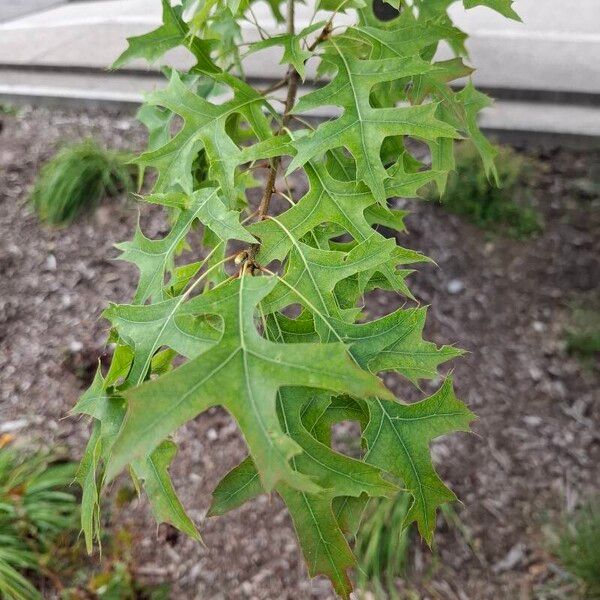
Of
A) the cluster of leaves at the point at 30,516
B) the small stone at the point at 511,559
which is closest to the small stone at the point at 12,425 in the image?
the cluster of leaves at the point at 30,516

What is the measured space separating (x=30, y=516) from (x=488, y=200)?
6.38ft

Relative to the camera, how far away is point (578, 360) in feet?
7.07

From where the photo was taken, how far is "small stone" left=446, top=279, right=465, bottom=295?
93.3 inches

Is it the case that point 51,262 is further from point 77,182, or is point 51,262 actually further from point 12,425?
point 12,425

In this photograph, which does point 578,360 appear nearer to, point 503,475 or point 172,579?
point 503,475

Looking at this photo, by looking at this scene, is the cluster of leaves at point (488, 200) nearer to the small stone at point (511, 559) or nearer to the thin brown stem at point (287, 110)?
the small stone at point (511, 559)

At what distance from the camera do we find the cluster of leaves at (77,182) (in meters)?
2.57

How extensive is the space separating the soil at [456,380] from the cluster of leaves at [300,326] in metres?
0.78

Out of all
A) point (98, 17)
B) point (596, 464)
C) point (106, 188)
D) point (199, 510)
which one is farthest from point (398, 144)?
point (98, 17)

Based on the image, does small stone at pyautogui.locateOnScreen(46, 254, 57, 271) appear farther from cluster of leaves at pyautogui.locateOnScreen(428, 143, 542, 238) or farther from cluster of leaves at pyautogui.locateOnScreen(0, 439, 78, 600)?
cluster of leaves at pyautogui.locateOnScreen(428, 143, 542, 238)

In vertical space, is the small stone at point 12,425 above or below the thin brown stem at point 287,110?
below

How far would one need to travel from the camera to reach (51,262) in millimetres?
2506

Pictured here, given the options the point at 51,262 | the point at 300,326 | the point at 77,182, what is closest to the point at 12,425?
the point at 51,262

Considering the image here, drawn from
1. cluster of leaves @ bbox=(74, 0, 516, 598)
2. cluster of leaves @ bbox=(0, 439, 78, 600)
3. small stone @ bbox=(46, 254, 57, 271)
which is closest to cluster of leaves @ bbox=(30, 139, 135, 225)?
small stone @ bbox=(46, 254, 57, 271)
